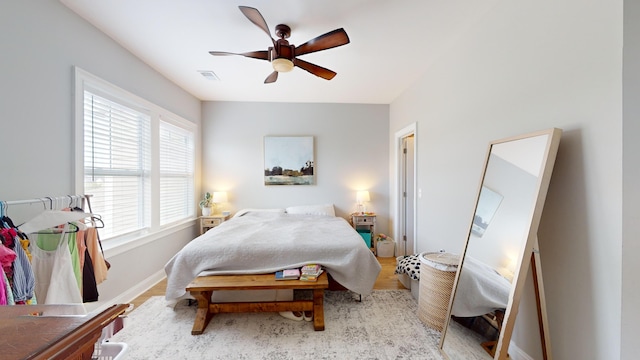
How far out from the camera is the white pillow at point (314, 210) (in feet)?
12.6

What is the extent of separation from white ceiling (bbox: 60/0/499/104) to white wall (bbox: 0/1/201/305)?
21 cm

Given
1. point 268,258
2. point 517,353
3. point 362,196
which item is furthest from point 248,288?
point 362,196

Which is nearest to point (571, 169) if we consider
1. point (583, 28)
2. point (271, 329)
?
point (583, 28)

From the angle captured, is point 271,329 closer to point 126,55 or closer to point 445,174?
point 445,174

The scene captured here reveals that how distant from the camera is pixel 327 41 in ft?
5.88

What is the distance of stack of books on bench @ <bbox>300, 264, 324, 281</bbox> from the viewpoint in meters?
1.93

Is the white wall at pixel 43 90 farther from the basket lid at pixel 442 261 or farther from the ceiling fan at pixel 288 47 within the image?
the basket lid at pixel 442 261

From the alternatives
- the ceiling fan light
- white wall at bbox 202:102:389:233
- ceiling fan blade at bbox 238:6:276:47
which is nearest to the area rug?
white wall at bbox 202:102:389:233

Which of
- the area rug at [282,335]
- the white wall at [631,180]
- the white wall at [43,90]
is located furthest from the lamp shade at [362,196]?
the white wall at [43,90]

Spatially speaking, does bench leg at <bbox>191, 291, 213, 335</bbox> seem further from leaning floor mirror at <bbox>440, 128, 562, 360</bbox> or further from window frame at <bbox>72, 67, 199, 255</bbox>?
leaning floor mirror at <bbox>440, 128, 562, 360</bbox>

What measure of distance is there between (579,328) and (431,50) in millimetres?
2408

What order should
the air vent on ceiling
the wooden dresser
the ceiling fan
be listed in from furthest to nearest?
the air vent on ceiling → the ceiling fan → the wooden dresser

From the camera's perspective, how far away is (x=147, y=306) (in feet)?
7.34

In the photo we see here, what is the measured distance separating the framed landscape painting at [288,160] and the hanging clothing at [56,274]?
2759 mm
